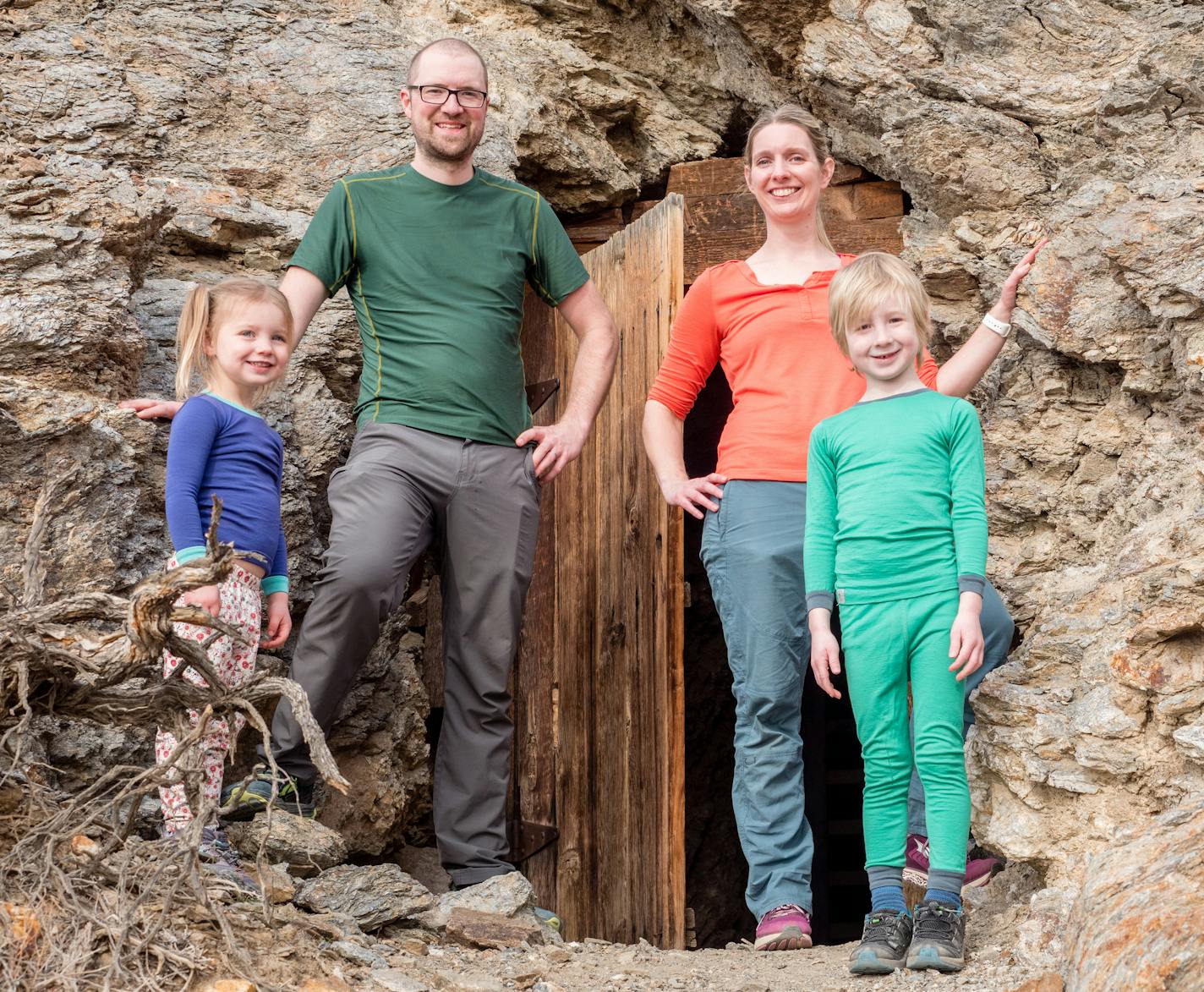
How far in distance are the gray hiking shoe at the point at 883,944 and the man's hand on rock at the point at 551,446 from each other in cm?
148

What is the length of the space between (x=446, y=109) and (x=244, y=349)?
91 cm

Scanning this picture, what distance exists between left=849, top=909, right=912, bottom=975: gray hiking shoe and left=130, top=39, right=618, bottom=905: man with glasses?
3.68 ft

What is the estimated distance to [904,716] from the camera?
3.14 m

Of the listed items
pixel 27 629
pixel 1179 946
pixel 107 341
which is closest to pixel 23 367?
pixel 107 341

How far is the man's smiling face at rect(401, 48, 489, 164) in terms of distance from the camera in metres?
3.83

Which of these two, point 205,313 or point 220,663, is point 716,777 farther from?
point 205,313

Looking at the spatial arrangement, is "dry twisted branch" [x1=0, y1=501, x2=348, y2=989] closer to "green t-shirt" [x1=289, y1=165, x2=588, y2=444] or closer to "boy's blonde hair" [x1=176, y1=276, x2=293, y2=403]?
"boy's blonde hair" [x1=176, y1=276, x2=293, y2=403]

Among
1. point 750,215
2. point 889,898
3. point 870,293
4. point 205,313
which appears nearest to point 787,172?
point 870,293

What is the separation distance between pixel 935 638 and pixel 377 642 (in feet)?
6.60

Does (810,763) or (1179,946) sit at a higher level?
Answer: (1179,946)

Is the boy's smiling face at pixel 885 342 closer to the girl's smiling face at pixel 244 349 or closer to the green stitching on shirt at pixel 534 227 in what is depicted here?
the green stitching on shirt at pixel 534 227

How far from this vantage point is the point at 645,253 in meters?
4.85

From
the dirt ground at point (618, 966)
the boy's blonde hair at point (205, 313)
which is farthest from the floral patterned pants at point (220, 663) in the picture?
the boy's blonde hair at point (205, 313)

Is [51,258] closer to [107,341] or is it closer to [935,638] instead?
[107,341]
